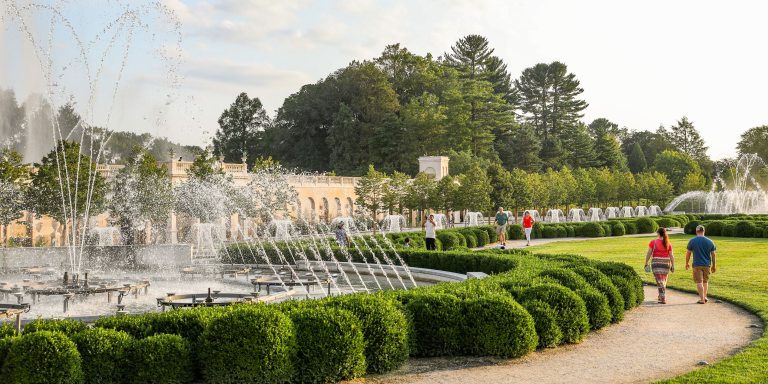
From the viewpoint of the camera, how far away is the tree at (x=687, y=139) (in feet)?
399

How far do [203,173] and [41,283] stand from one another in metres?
26.0

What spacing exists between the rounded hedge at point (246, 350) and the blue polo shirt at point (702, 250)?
9.14 metres

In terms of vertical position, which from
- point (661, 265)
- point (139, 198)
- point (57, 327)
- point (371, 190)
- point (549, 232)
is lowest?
point (57, 327)

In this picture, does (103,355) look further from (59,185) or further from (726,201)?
(726,201)

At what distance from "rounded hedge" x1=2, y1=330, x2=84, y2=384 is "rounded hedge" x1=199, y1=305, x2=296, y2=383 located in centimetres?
141

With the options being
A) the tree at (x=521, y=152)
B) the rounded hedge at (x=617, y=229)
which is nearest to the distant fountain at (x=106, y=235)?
the rounded hedge at (x=617, y=229)

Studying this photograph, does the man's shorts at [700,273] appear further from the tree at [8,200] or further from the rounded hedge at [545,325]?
the tree at [8,200]

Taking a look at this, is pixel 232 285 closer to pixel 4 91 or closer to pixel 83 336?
pixel 83 336

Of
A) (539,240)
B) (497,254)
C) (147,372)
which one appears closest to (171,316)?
(147,372)

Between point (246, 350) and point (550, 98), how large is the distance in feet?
332

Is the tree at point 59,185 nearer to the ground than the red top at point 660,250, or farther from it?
farther from it

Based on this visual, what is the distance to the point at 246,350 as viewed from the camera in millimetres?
8344

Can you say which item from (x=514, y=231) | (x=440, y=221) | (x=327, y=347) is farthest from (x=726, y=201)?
(x=327, y=347)

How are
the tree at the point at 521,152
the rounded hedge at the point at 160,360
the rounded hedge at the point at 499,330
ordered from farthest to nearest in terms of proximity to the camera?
the tree at the point at 521,152, the rounded hedge at the point at 499,330, the rounded hedge at the point at 160,360
